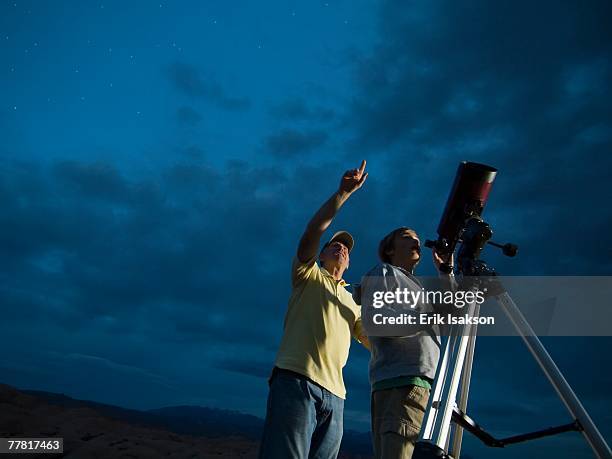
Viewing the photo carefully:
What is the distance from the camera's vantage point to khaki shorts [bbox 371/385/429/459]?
73.9 inches

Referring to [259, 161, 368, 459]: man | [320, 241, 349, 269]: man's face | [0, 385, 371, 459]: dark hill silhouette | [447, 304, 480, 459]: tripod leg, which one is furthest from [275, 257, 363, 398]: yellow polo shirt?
[0, 385, 371, 459]: dark hill silhouette

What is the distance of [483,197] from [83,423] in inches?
518

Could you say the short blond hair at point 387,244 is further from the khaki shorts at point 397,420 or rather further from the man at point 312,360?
the khaki shorts at point 397,420

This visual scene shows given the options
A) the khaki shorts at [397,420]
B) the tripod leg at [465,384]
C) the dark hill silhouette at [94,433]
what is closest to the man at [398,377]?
the khaki shorts at [397,420]

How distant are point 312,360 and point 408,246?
91 cm

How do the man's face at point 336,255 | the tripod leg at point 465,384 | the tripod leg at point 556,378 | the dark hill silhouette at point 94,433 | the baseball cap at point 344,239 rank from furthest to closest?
the dark hill silhouette at point 94,433 < the baseball cap at point 344,239 < the man's face at point 336,255 < the tripod leg at point 465,384 < the tripod leg at point 556,378

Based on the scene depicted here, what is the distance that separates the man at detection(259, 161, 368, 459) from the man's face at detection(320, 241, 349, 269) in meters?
0.34

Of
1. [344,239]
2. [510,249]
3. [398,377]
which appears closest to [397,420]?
[398,377]

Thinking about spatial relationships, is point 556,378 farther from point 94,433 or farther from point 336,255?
point 94,433

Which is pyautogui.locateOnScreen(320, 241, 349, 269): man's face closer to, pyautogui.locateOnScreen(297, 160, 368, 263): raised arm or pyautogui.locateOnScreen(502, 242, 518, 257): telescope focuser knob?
pyautogui.locateOnScreen(297, 160, 368, 263): raised arm

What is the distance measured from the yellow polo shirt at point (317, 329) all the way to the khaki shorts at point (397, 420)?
0.48m

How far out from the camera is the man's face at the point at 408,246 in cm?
269

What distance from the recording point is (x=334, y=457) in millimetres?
2598

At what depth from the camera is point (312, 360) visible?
98.1 inches
